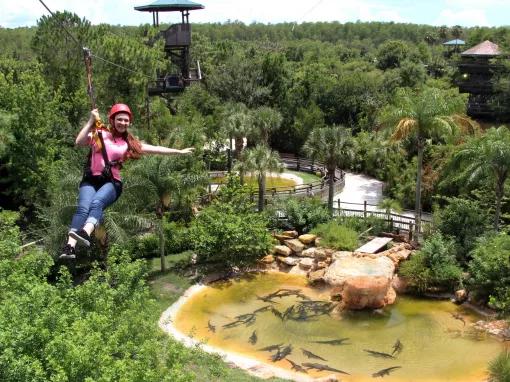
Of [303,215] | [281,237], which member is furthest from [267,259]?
[303,215]

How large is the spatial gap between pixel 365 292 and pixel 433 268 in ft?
9.83

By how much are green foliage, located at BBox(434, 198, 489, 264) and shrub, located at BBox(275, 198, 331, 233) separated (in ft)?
16.5

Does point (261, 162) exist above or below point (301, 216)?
above

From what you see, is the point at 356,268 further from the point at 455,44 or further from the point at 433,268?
the point at 455,44

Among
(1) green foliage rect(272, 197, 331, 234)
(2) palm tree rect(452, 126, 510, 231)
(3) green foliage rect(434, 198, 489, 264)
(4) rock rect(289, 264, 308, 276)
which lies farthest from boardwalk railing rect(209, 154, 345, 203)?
(2) palm tree rect(452, 126, 510, 231)

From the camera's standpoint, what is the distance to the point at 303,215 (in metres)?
25.2

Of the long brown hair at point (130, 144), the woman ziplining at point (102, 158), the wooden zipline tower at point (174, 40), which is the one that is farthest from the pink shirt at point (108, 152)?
the wooden zipline tower at point (174, 40)

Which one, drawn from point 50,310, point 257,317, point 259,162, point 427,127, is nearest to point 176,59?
point 259,162

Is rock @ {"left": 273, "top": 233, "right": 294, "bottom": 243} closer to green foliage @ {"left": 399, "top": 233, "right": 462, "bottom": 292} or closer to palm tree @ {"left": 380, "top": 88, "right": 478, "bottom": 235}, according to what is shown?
green foliage @ {"left": 399, "top": 233, "right": 462, "bottom": 292}

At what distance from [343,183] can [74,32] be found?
58.4 feet

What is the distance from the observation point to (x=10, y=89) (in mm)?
26438

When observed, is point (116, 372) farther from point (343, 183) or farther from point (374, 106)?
point (374, 106)

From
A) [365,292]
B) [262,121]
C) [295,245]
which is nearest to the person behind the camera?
[365,292]

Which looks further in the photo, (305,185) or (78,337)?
(305,185)
